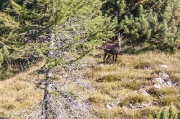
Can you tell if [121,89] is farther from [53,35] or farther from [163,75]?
[53,35]

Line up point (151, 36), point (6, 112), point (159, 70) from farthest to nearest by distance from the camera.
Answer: point (151, 36), point (159, 70), point (6, 112)

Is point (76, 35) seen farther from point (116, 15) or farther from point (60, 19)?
point (116, 15)

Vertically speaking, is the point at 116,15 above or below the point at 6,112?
above

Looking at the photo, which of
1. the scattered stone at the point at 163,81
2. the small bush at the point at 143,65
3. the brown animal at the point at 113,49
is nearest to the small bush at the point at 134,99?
the scattered stone at the point at 163,81

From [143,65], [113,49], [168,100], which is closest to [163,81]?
[168,100]

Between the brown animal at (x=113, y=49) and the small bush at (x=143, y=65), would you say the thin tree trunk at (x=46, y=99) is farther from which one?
the small bush at (x=143, y=65)

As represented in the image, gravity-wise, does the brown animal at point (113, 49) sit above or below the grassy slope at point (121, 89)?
above

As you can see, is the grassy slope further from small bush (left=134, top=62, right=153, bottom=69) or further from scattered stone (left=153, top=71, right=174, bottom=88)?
scattered stone (left=153, top=71, right=174, bottom=88)

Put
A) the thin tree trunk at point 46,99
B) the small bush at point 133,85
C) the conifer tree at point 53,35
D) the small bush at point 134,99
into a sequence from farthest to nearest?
1. the small bush at point 133,85
2. the small bush at point 134,99
3. the thin tree trunk at point 46,99
4. the conifer tree at point 53,35

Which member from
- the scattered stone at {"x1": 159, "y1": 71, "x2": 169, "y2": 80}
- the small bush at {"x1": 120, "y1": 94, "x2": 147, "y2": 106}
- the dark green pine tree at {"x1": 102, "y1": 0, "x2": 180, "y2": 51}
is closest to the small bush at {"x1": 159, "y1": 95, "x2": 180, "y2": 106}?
the small bush at {"x1": 120, "y1": 94, "x2": 147, "y2": 106}

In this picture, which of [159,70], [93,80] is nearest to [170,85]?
[159,70]

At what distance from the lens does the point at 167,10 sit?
861 inches

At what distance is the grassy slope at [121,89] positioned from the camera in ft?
52.8

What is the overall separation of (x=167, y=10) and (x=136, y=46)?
127 inches
